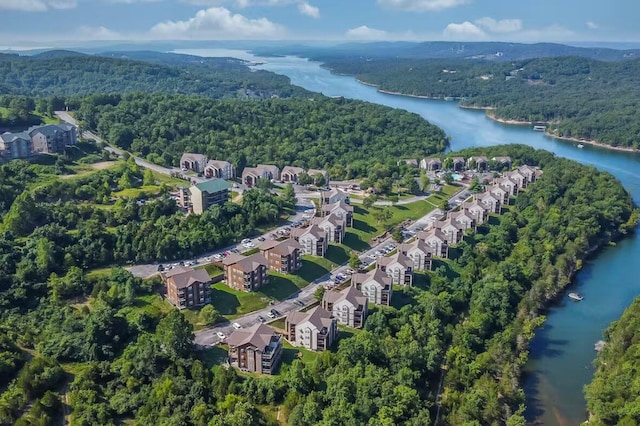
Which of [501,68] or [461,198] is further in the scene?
[501,68]

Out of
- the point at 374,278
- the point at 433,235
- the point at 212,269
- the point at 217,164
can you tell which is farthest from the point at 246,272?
the point at 217,164

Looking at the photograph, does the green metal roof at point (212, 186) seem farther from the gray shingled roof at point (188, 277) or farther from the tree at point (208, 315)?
the tree at point (208, 315)

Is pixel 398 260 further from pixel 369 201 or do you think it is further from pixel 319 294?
pixel 369 201

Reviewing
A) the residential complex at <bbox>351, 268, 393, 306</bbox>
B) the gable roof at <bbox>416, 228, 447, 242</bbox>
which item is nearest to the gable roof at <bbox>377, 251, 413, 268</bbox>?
the residential complex at <bbox>351, 268, 393, 306</bbox>

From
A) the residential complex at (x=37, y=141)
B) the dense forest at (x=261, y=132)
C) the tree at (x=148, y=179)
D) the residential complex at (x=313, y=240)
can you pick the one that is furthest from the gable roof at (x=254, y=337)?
the residential complex at (x=37, y=141)

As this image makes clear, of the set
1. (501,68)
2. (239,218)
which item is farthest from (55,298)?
(501,68)

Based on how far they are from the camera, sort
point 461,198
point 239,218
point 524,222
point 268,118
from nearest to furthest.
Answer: point 239,218
point 524,222
point 461,198
point 268,118

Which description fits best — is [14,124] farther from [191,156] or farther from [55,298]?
[55,298]
